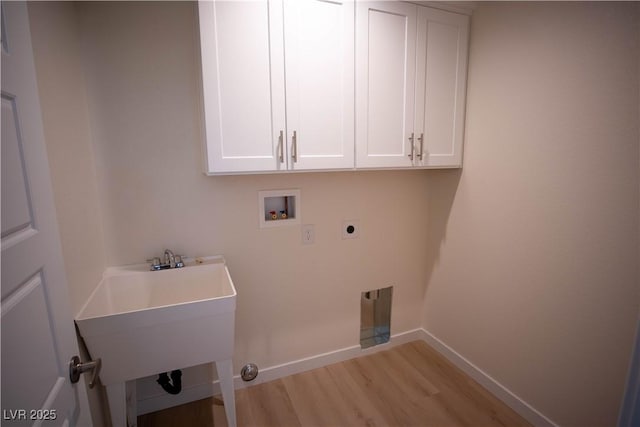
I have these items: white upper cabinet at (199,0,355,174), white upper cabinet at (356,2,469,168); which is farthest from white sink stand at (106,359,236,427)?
white upper cabinet at (356,2,469,168)

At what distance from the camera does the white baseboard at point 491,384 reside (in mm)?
1677

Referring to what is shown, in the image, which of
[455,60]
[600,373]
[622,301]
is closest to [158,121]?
[455,60]

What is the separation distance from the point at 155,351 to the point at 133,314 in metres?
0.20

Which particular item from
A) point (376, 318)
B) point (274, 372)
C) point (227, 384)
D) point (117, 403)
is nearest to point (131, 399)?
point (117, 403)

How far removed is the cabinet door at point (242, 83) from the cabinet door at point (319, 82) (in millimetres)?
63

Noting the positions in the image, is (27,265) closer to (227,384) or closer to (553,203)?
(227,384)

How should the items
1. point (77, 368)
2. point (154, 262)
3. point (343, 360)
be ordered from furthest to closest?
point (343, 360), point (154, 262), point (77, 368)

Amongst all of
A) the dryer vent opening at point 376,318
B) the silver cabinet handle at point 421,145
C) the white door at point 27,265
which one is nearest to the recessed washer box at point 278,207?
the silver cabinet handle at point 421,145

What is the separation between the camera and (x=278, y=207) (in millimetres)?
1938

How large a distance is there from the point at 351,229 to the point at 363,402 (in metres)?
1.03

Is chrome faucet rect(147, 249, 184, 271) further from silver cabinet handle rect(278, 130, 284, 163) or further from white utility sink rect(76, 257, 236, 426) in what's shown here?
silver cabinet handle rect(278, 130, 284, 163)

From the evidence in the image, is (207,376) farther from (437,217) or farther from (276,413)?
(437,217)

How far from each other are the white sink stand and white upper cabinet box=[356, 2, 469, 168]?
3.94 ft

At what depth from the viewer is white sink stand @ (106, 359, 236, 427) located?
1304 millimetres
